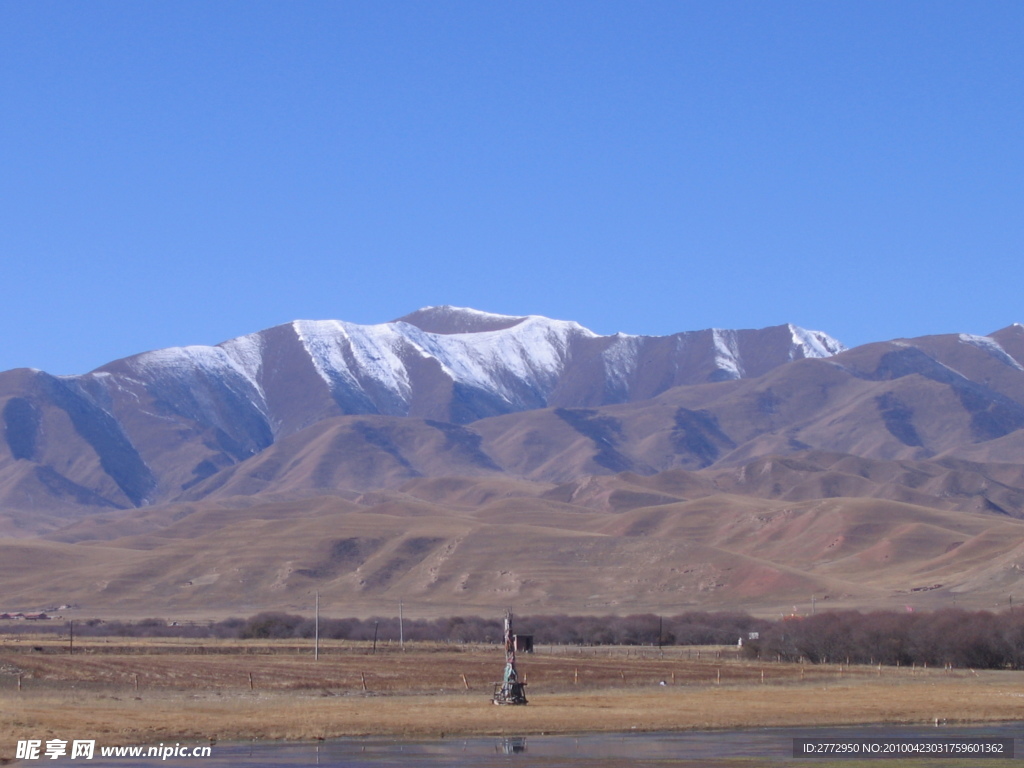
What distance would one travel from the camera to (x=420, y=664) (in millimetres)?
80312

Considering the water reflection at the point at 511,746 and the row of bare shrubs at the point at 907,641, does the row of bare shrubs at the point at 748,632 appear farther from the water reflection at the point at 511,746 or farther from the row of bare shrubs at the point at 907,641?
the water reflection at the point at 511,746

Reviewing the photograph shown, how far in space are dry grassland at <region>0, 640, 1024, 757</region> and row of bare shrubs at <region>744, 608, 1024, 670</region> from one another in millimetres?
4860

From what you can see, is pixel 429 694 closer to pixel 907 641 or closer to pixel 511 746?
pixel 511 746

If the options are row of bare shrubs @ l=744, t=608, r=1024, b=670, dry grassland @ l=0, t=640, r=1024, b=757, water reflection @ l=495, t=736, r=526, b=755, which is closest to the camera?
water reflection @ l=495, t=736, r=526, b=755

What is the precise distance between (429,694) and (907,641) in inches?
1523

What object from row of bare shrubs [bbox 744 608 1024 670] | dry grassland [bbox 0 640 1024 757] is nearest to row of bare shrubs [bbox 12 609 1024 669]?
row of bare shrubs [bbox 744 608 1024 670]

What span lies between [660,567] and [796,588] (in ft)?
65.6

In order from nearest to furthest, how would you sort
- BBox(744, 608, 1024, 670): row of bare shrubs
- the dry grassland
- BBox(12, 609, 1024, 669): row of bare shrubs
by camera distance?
the dry grassland < BBox(744, 608, 1024, 670): row of bare shrubs < BBox(12, 609, 1024, 669): row of bare shrubs

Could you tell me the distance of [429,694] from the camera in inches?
2398

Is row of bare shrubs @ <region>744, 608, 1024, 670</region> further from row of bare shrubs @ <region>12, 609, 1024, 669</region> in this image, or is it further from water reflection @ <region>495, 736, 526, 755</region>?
water reflection @ <region>495, 736, 526, 755</region>

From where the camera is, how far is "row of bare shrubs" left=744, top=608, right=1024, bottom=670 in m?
84.7

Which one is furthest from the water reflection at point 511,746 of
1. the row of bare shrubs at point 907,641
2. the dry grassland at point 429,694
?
the row of bare shrubs at point 907,641

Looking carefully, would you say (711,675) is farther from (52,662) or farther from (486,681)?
(52,662)

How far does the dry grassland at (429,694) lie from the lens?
4650 cm
